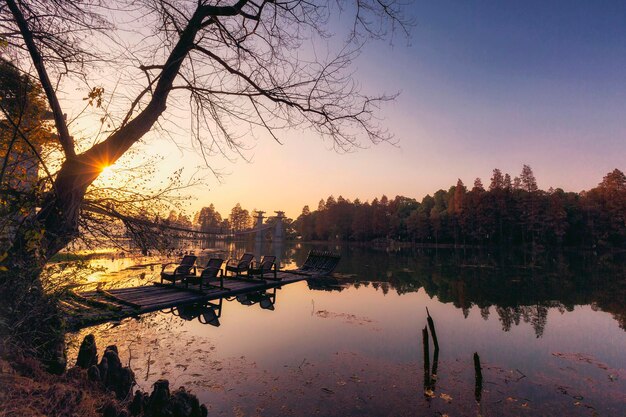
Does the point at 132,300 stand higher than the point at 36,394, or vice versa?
the point at 36,394

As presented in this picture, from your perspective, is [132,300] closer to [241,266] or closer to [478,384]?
[241,266]

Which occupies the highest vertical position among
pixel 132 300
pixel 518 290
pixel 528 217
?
pixel 528 217

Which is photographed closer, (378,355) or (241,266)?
(378,355)

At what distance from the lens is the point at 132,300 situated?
1011cm

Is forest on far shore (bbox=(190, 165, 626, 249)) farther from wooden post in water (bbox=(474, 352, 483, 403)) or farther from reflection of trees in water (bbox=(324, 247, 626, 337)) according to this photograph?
wooden post in water (bbox=(474, 352, 483, 403))

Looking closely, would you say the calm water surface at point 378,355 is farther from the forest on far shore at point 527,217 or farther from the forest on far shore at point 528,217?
the forest on far shore at point 528,217

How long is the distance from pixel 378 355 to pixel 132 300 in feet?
24.1

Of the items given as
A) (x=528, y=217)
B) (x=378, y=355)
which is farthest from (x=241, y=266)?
(x=528, y=217)

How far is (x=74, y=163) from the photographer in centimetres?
408

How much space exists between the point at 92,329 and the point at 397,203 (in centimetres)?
10121

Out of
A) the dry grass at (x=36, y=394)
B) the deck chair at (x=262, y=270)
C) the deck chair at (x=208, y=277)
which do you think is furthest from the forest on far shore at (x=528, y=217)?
the dry grass at (x=36, y=394)

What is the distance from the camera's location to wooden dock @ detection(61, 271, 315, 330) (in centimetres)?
725

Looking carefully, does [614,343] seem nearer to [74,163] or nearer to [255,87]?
[255,87]

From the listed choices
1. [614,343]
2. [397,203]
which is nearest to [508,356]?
[614,343]
